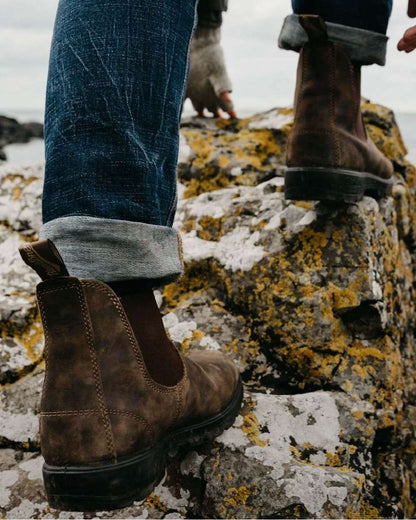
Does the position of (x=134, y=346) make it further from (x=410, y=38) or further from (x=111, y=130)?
(x=410, y=38)

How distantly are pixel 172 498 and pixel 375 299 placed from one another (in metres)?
0.87

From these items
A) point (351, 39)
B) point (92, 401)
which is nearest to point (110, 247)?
point (92, 401)

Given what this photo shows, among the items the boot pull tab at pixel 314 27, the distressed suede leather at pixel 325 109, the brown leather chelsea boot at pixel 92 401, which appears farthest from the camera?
the distressed suede leather at pixel 325 109

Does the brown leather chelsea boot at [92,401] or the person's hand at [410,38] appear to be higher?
the person's hand at [410,38]

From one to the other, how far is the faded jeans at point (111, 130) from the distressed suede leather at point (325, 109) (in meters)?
0.68

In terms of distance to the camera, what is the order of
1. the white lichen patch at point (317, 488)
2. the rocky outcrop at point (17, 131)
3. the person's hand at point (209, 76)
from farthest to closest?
the rocky outcrop at point (17, 131)
the person's hand at point (209, 76)
the white lichen patch at point (317, 488)

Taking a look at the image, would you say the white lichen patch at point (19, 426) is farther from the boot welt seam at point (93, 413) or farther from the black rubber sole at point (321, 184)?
the black rubber sole at point (321, 184)

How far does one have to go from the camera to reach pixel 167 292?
1.89 metres

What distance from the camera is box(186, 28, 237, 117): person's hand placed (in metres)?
3.06

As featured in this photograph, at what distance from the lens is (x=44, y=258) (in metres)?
0.95

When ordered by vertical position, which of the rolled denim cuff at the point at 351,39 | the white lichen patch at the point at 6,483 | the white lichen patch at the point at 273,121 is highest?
the rolled denim cuff at the point at 351,39

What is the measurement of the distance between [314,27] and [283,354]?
101 cm

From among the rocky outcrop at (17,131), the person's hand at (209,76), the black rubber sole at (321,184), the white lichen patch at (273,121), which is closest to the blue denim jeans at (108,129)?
the black rubber sole at (321,184)

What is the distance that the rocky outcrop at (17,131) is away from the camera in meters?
35.5
